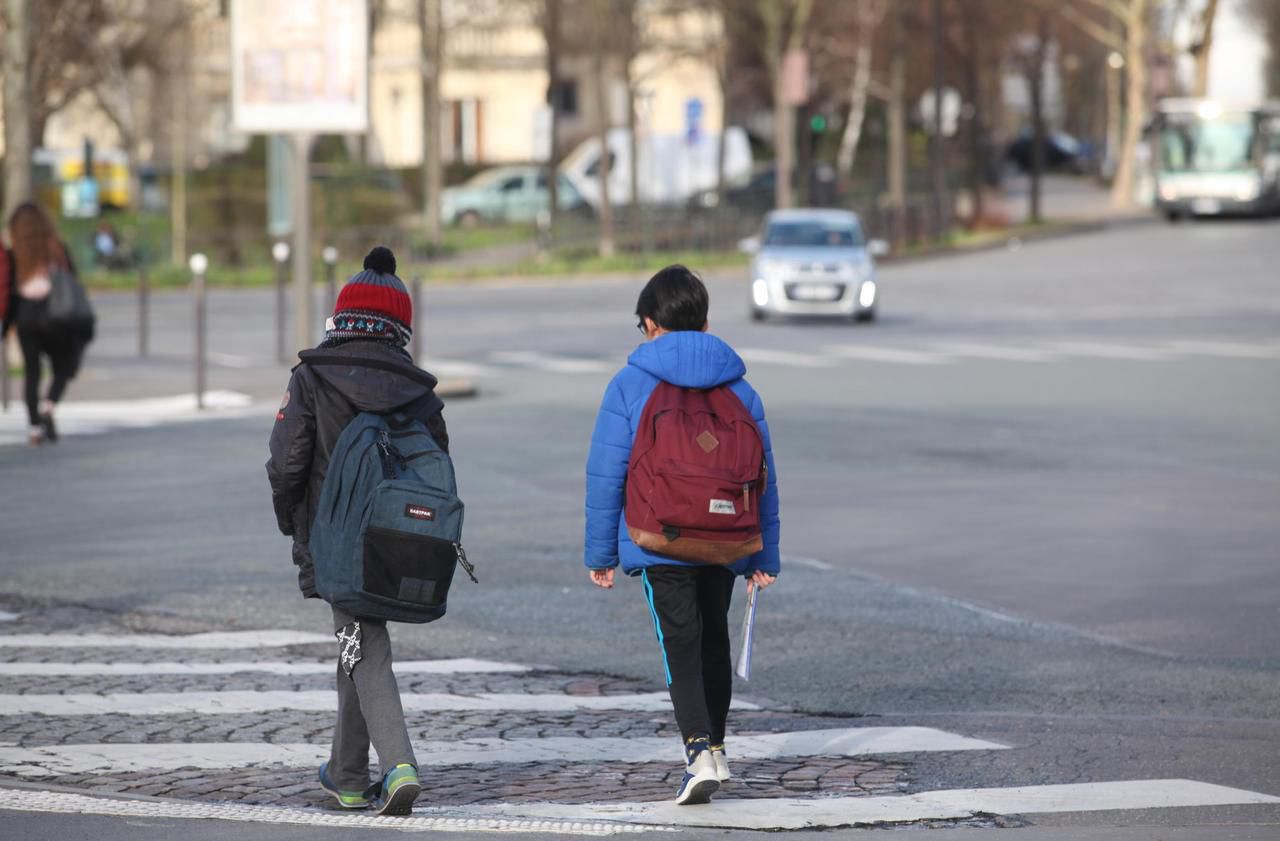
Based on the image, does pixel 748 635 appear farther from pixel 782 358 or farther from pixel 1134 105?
pixel 1134 105

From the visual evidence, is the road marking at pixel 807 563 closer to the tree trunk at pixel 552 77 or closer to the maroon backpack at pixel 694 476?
the maroon backpack at pixel 694 476

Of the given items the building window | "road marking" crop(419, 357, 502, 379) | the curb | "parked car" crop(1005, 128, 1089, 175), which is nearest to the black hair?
"road marking" crop(419, 357, 502, 379)

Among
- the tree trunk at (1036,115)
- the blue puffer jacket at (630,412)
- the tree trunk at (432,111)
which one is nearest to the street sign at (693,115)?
the tree trunk at (432,111)

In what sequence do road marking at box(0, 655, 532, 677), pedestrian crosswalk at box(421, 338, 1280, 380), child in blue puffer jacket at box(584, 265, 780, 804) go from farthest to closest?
pedestrian crosswalk at box(421, 338, 1280, 380) < road marking at box(0, 655, 532, 677) < child in blue puffer jacket at box(584, 265, 780, 804)

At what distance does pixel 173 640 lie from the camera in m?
9.16

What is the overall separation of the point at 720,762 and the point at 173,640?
12.2ft

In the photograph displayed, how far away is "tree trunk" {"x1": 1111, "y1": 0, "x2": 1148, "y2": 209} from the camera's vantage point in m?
68.4

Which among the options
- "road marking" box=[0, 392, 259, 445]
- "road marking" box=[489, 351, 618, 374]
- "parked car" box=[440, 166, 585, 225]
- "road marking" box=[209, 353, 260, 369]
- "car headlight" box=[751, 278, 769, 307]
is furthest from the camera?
"parked car" box=[440, 166, 585, 225]

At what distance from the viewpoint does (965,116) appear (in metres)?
68.6

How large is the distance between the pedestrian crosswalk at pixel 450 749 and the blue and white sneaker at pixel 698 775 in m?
0.07

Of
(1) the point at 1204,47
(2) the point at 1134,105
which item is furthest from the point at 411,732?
(1) the point at 1204,47

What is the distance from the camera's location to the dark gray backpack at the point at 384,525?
5855 mm

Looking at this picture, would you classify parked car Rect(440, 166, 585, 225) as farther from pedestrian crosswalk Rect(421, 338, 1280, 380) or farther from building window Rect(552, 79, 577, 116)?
pedestrian crosswalk Rect(421, 338, 1280, 380)

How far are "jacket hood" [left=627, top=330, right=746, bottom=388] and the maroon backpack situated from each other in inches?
2.0
